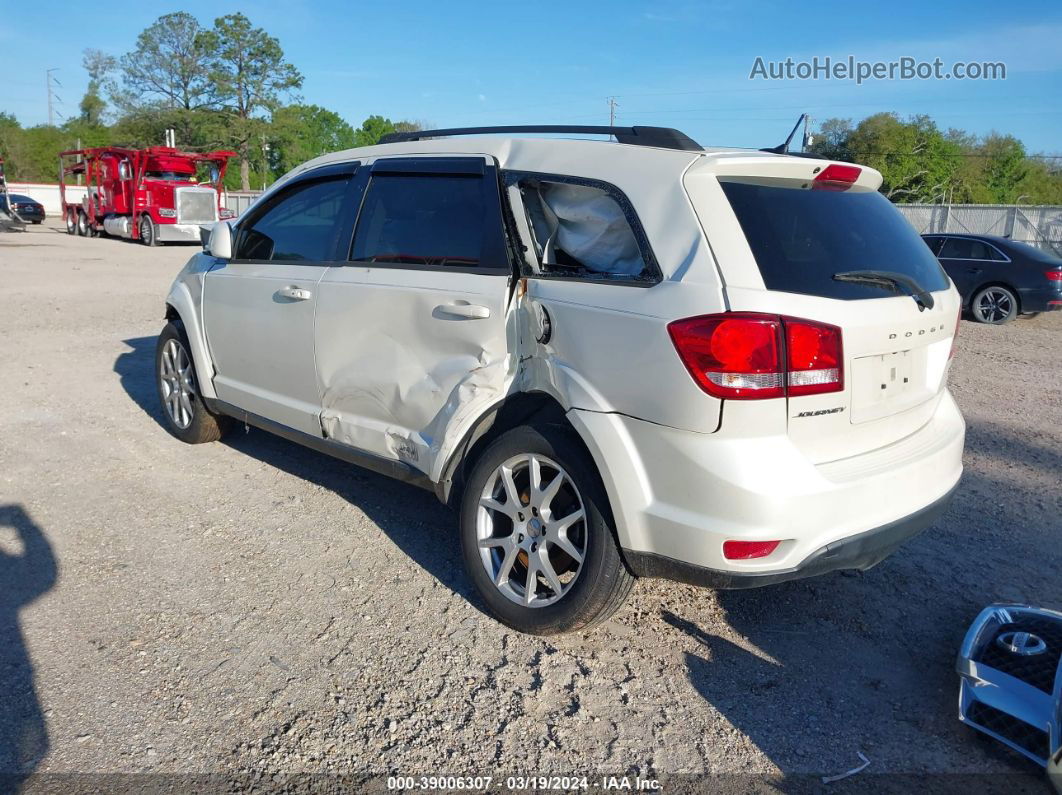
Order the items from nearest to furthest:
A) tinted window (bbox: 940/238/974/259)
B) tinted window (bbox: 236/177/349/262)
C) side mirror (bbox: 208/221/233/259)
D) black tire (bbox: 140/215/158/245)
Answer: tinted window (bbox: 236/177/349/262) < side mirror (bbox: 208/221/233/259) < tinted window (bbox: 940/238/974/259) < black tire (bbox: 140/215/158/245)

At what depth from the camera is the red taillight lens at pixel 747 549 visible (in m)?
2.70

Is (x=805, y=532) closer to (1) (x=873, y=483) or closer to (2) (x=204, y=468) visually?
(1) (x=873, y=483)

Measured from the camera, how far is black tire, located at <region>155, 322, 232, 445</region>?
5.42 meters

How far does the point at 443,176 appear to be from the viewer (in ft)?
12.4

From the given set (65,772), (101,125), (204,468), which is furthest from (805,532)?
(101,125)

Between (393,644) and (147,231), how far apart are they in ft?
87.7

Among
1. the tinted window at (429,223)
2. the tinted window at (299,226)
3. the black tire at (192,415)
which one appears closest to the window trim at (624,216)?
the tinted window at (429,223)

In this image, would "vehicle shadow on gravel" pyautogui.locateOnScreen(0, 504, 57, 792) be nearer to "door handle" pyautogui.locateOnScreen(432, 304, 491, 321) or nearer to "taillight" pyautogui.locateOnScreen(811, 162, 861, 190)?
"door handle" pyautogui.locateOnScreen(432, 304, 491, 321)

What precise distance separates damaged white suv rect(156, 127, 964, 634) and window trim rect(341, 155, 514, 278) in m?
0.01

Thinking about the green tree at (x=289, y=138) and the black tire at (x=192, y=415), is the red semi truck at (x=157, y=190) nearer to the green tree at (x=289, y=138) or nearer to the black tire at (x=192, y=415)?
the black tire at (x=192, y=415)

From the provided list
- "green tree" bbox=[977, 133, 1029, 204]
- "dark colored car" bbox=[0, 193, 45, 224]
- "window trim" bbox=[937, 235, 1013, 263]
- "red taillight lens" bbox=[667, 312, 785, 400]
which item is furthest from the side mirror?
"green tree" bbox=[977, 133, 1029, 204]

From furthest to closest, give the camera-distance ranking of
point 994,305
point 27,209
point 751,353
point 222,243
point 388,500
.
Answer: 1. point 27,209
2. point 994,305
3. point 222,243
4. point 388,500
5. point 751,353

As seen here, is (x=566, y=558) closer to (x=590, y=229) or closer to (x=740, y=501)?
(x=740, y=501)

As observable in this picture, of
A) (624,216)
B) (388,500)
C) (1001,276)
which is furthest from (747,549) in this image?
(1001,276)
